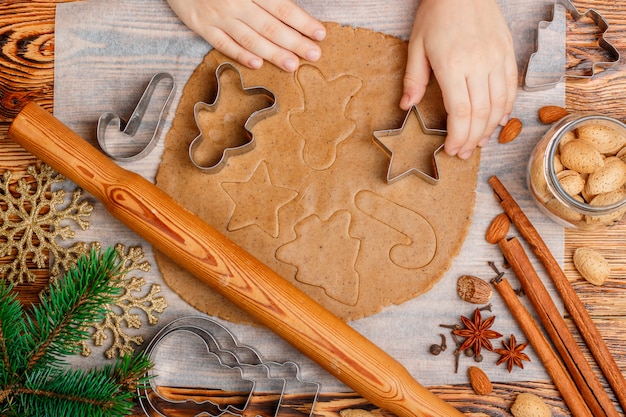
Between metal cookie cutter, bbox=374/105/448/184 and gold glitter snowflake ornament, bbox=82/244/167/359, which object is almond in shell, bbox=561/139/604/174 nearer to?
metal cookie cutter, bbox=374/105/448/184

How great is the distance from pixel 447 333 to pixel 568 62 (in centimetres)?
63

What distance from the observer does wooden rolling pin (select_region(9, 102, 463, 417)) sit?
102cm

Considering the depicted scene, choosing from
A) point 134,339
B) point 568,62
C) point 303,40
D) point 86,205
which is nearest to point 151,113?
point 86,205

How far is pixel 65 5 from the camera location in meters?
1.22

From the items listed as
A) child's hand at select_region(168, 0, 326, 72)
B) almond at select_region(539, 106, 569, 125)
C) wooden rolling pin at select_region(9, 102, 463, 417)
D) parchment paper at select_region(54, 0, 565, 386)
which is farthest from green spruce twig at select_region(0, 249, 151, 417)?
almond at select_region(539, 106, 569, 125)

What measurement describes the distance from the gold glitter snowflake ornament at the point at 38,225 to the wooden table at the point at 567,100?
4cm

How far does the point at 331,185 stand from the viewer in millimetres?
1146

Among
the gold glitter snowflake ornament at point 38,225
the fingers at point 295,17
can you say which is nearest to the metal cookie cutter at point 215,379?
the gold glitter snowflake ornament at point 38,225

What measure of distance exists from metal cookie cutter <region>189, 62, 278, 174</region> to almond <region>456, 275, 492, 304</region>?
517 mm

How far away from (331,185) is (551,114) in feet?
1.56

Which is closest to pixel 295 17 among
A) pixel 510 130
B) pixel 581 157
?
pixel 510 130

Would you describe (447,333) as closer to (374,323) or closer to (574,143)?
(374,323)

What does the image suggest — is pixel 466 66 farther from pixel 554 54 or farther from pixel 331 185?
pixel 331 185

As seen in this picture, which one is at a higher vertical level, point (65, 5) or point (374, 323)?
point (65, 5)
